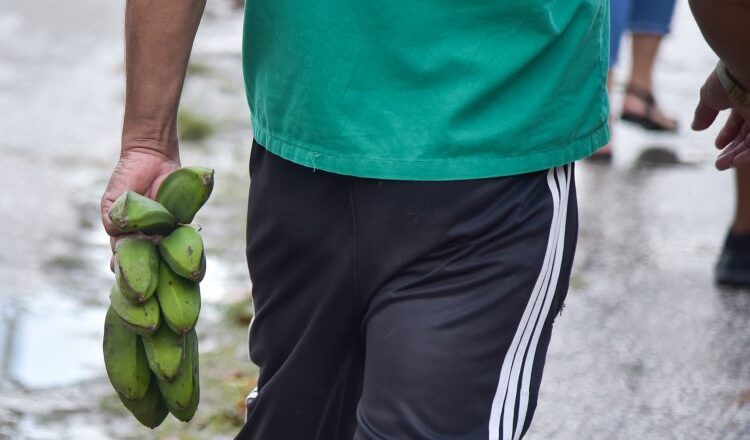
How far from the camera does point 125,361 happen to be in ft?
7.04

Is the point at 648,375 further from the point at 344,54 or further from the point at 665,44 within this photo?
the point at 665,44

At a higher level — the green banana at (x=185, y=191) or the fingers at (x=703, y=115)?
the green banana at (x=185, y=191)

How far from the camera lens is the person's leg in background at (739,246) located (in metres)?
4.34

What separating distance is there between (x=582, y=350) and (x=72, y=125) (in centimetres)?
358

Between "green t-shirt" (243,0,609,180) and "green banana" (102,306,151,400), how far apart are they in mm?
421

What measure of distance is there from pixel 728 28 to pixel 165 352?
1089 mm

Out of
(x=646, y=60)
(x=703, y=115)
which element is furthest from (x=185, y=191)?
(x=646, y=60)

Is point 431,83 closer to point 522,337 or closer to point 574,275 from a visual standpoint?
point 522,337

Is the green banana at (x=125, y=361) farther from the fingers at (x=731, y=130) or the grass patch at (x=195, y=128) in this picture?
the grass patch at (x=195, y=128)

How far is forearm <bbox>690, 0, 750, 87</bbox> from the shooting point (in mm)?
2117

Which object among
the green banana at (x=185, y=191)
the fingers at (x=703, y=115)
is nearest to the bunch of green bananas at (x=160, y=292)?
the green banana at (x=185, y=191)

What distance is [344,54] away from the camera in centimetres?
203

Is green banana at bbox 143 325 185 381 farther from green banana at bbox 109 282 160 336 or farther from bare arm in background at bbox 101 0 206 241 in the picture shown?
bare arm in background at bbox 101 0 206 241

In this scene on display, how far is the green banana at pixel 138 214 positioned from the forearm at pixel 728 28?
0.96m
